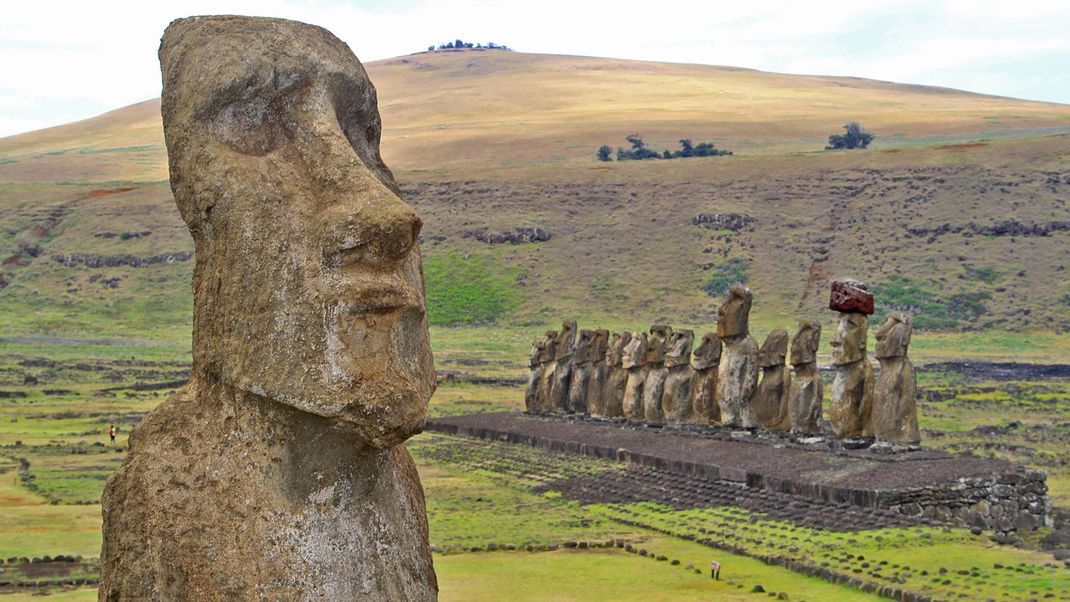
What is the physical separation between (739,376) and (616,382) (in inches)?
216

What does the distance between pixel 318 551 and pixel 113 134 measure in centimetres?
15646

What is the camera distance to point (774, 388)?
28062 mm

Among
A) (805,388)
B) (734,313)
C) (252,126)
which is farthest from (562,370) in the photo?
(252,126)

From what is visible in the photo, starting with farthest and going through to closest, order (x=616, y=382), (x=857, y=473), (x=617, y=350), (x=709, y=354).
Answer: (x=617, y=350) < (x=616, y=382) < (x=709, y=354) < (x=857, y=473)

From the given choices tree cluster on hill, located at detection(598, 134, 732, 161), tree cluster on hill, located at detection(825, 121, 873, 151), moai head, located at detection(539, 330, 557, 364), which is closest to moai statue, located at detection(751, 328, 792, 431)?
moai head, located at detection(539, 330, 557, 364)

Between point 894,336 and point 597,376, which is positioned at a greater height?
point 894,336

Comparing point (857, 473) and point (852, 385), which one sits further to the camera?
point (852, 385)

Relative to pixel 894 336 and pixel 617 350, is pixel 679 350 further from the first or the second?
pixel 894 336

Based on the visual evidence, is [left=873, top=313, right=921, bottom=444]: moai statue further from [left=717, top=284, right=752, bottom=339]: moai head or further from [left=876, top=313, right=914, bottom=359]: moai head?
[left=717, top=284, right=752, bottom=339]: moai head

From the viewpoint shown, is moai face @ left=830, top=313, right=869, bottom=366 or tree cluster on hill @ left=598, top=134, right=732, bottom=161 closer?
moai face @ left=830, top=313, right=869, bottom=366

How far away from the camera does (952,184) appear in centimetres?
8231

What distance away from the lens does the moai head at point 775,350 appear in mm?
27906

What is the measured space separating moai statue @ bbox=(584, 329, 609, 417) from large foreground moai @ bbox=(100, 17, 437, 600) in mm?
27905

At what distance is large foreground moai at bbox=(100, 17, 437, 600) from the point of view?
591 centimetres
